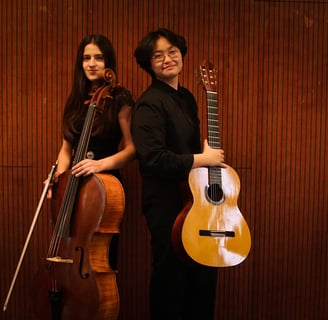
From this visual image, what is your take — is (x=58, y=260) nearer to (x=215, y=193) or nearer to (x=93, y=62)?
(x=215, y=193)

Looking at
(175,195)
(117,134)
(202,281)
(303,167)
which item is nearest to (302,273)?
(303,167)

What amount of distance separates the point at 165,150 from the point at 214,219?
36 cm

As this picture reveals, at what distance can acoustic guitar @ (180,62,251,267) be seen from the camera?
6.48 feet

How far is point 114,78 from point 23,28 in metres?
→ 0.80

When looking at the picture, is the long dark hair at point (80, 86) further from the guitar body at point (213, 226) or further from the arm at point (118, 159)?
the guitar body at point (213, 226)

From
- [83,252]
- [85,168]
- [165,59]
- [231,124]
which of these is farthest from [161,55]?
[83,252]

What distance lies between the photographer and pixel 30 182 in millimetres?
2654

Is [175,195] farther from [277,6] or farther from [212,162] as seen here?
[277,6]

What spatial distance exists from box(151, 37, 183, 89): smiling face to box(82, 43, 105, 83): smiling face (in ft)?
0.86

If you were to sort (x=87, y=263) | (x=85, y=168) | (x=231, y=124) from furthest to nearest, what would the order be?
(x=231, y=124) < (x=85, y=168) < (x=87, y=263)

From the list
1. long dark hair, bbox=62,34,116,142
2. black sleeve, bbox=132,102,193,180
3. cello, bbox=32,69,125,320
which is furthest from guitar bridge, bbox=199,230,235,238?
long dark hair, bbox=62,34,116,142

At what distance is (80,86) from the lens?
2246mm

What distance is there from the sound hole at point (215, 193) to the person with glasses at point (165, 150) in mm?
106

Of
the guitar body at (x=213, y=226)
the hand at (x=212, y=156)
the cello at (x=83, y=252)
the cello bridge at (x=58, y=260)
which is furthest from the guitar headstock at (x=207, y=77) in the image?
the cello bridge at (x=58, y=260)
